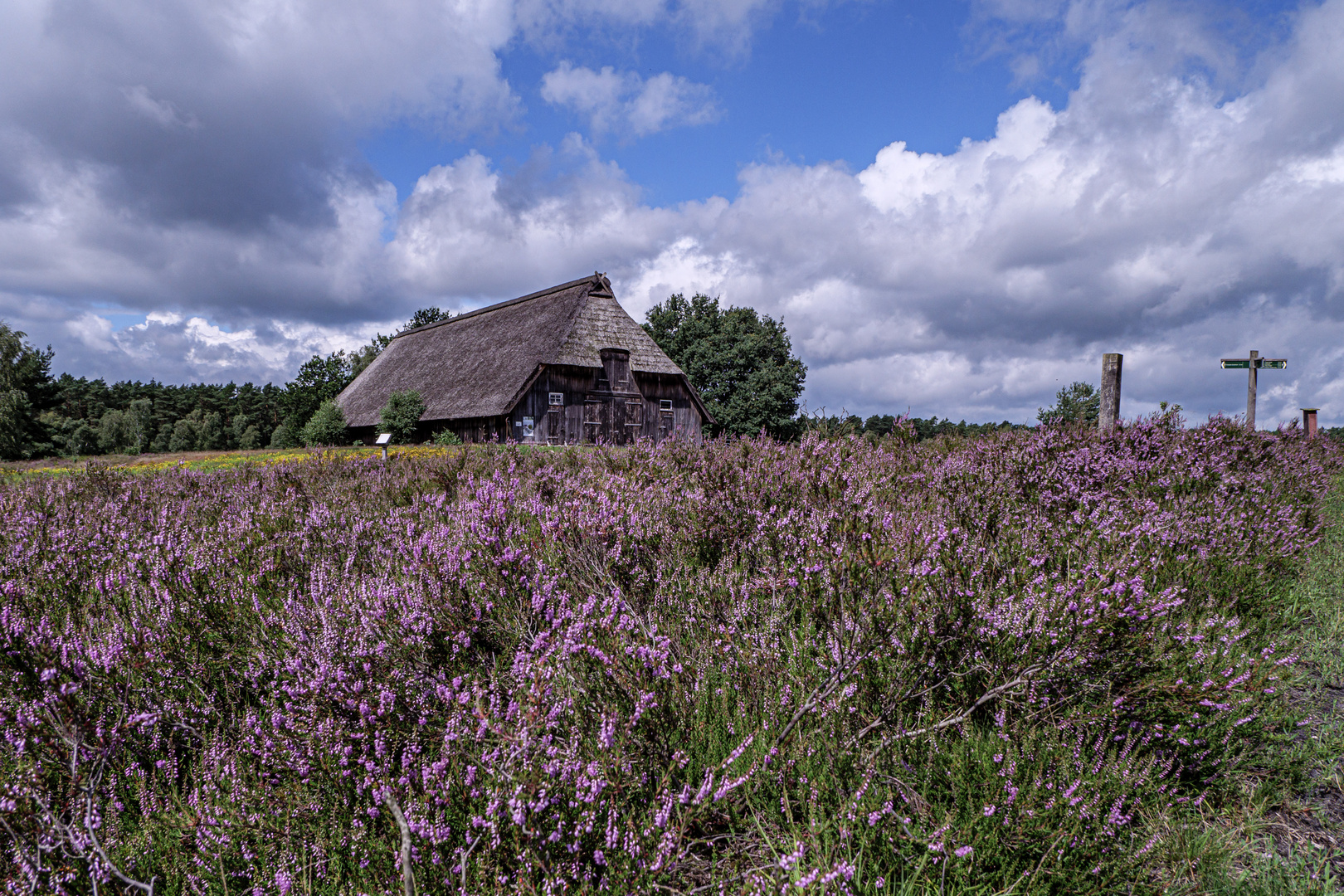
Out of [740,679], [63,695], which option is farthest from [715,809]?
[63,695]

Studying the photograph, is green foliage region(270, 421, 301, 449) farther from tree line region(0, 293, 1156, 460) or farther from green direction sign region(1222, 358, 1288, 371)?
green direction sign region(1222, 358, 1288, 371)

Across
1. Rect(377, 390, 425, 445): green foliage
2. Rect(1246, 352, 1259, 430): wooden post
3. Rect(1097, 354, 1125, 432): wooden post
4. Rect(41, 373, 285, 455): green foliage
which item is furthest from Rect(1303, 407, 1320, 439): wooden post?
Rect(41, 373, 285, 455): green foliage

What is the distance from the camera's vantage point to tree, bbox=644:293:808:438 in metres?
38.4

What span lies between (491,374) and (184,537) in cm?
2311

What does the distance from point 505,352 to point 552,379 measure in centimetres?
421

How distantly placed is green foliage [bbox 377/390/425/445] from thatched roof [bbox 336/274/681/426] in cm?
79

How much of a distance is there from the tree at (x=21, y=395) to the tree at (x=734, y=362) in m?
38.1

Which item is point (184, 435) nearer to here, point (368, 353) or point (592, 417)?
point (368, 353)

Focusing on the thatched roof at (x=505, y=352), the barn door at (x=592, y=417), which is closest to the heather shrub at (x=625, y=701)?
the thatched roof at (x=505, y=352)

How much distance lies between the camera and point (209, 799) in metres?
1.81

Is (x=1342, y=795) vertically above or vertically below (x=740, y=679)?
below

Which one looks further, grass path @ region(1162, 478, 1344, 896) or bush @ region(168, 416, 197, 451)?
bush @ region(168, 416, 197, 451)

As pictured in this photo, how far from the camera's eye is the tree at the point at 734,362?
38.4 metres

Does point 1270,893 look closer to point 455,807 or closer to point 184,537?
point 455,807
